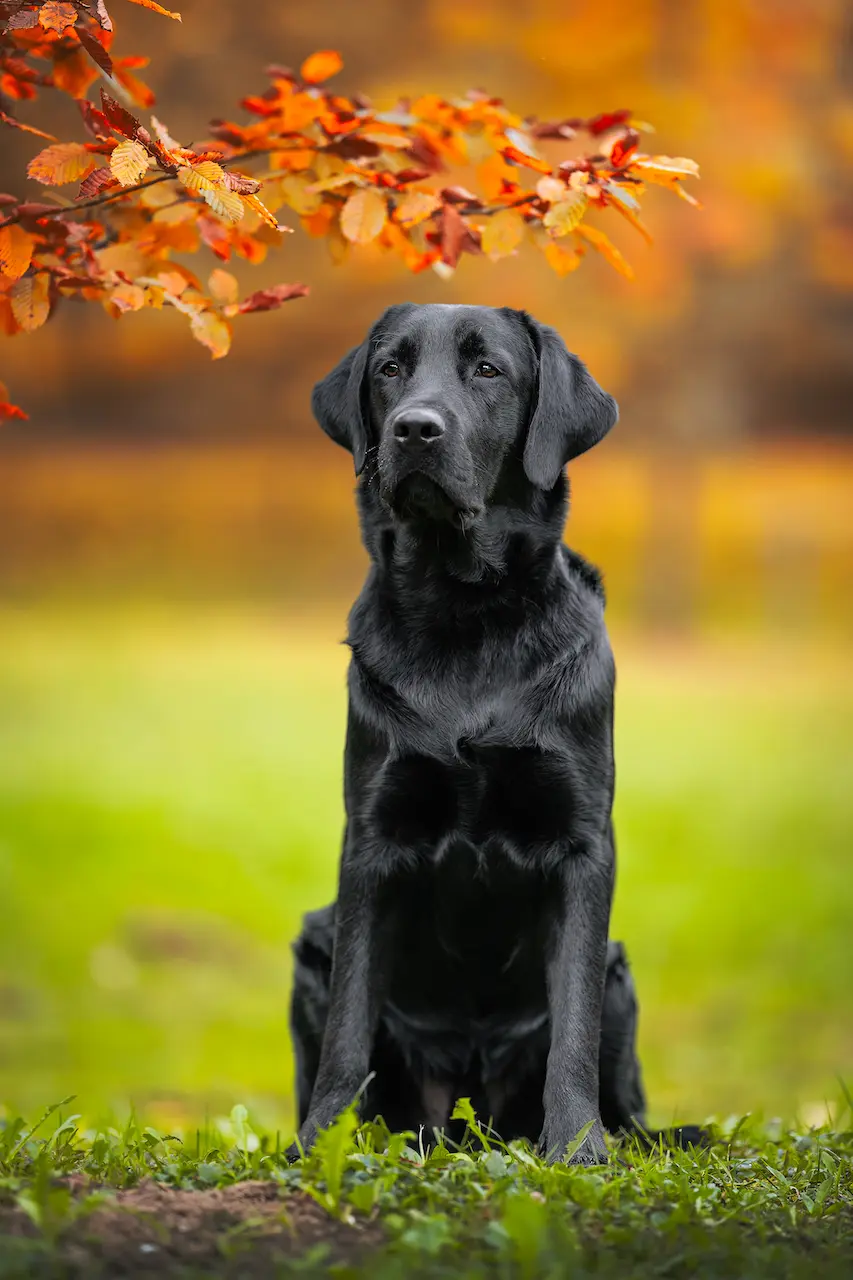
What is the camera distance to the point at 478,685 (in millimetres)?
2963

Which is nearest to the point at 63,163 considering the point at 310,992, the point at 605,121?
the point at 605,121

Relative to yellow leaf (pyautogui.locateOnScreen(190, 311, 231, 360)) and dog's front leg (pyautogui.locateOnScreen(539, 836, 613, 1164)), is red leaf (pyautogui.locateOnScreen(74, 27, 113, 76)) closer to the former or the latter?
yellow leaf (pyautogui.locateOnScreen(190, 311, 231, 360))

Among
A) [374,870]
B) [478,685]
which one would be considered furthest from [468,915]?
Result: [478,685]

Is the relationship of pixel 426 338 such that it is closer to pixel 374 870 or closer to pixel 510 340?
pixel 510 340

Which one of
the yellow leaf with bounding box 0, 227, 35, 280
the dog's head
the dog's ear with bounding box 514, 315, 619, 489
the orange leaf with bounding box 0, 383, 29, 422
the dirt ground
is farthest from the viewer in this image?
the orange leaf with bounding box 0, 383, 29, 422

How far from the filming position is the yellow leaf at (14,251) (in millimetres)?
2834

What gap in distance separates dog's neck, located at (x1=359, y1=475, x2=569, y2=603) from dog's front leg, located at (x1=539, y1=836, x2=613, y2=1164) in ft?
2.09

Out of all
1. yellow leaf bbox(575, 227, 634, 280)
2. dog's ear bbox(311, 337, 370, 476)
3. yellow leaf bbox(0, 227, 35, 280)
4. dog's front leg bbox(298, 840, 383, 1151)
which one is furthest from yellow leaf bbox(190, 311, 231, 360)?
dog's front leg bbox(298, 840, 383, 1151)

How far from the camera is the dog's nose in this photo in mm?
2879

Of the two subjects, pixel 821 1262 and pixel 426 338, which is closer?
pixel 821 1262

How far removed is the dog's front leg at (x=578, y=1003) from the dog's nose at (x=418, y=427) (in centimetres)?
95

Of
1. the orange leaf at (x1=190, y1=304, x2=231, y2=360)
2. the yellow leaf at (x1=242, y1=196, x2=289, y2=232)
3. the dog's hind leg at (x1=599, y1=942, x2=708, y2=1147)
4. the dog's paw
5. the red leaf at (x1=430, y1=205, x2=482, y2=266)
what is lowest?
the dog's paw

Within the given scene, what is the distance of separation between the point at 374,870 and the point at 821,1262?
1211 millimetres

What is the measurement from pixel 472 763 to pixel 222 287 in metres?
1.31
